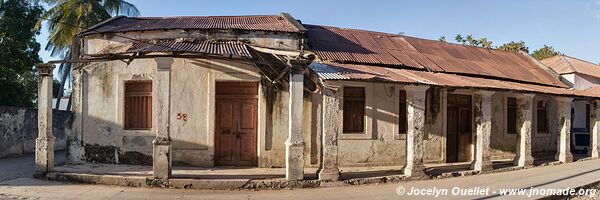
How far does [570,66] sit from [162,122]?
51.1 ft

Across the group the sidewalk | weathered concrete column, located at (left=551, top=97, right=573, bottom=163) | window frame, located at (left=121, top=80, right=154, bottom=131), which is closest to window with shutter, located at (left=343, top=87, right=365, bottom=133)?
the sidewalk

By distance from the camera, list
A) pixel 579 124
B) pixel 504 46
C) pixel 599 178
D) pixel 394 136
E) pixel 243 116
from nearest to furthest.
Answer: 1. pixel 599 178
2. pixel 243 116
3. pixel 394 136
4. pixel 579 124
5. pixel 504 46

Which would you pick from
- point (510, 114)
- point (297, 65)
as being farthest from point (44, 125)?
point (510, 114)

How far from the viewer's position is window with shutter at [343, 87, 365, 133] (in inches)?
454

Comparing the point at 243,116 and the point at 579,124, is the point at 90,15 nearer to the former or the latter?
the point at 243,116

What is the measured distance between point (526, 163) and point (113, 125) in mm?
10863

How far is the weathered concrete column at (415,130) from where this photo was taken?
987cm

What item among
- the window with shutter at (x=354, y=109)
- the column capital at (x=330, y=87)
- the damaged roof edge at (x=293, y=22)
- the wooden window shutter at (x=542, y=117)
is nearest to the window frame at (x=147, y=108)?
the damaged roof edge at (x=293, y=22)

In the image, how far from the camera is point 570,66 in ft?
56.3

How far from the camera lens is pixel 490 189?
8.77 metres

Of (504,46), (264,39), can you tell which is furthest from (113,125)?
(504,46)

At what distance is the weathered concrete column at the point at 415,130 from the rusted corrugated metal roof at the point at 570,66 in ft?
33.2

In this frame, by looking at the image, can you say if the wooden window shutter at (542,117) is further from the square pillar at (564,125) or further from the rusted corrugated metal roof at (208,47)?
the rusted corrugated metal roof at (208,47)

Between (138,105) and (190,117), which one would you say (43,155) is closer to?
(138,105)
